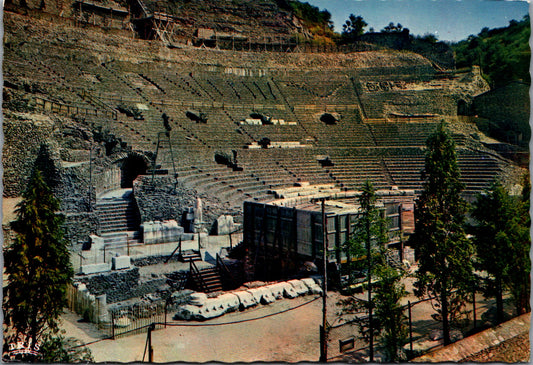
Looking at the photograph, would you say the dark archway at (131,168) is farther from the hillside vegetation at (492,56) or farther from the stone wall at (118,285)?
the hillside vegetation at (492,56)

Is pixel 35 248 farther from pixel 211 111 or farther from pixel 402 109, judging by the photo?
pixel 402 109

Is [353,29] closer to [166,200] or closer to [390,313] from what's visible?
[166,200]

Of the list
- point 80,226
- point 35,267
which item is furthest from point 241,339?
point 80,226

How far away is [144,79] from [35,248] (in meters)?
26.0

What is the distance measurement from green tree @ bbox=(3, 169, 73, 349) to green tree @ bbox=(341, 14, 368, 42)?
47969mm

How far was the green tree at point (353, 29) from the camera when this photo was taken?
5157 cm

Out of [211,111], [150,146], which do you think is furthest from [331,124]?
[150,146]

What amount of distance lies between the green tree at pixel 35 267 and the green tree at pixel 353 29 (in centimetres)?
4797

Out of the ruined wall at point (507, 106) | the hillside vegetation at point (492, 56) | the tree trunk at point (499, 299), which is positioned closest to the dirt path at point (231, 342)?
the tree trunk at point (499, 299)

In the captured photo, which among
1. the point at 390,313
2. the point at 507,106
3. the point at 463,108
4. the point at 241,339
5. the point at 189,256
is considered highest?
the point at 463,108

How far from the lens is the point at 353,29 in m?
54.0

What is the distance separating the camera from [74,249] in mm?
14867

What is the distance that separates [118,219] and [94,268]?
5.00m

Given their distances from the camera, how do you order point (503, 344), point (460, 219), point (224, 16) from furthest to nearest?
point (224, 16) → point (460, 219) → point (503, 344)
